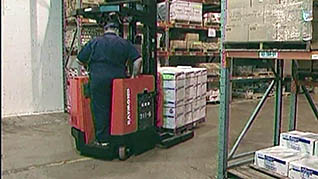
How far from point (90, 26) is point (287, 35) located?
209 inches

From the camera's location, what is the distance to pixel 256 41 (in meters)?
3.17

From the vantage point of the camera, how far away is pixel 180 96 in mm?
5488

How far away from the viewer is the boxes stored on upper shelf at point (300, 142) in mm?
3525

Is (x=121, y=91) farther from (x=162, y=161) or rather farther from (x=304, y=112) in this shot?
(x=304, y=112)

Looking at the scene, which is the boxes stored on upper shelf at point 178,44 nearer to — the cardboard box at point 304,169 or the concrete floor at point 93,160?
the concrete floor at point 93,160

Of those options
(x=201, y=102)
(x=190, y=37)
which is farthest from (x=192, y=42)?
(x=201, y=102)

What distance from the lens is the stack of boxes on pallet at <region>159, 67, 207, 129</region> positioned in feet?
17.6

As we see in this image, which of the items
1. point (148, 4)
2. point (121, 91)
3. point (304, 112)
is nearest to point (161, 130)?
point (121, 91)

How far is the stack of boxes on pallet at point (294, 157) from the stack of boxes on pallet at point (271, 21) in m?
1.14

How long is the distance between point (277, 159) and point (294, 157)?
17cm

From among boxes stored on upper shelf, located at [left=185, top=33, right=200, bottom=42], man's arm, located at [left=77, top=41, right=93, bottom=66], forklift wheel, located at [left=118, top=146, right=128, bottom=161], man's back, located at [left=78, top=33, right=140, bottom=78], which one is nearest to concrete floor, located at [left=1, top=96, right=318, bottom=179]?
forklift wheel, located at [left=118, top=146, right=128, bottom=161]

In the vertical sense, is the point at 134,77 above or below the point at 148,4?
below

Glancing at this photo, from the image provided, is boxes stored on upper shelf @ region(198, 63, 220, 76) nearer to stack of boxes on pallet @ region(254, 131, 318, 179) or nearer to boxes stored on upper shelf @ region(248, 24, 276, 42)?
stack of boxes on pallet @ region(254, 131, 318, 179)

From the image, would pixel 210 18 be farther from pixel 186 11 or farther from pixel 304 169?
pixel 304 169
